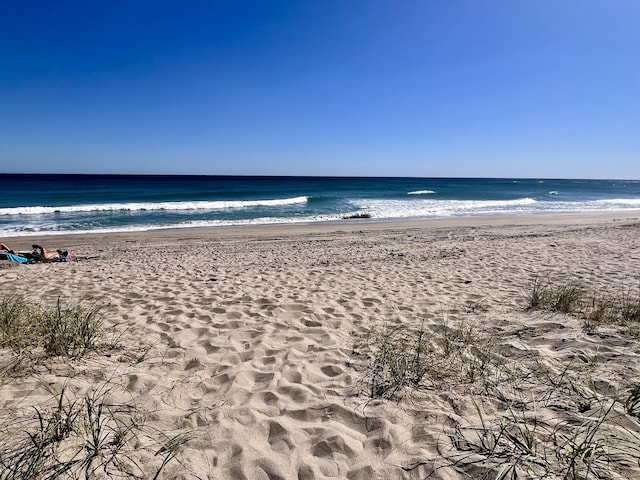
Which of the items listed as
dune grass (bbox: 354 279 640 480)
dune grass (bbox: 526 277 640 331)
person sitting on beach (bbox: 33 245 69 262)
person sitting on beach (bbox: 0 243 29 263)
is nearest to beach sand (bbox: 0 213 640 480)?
dune grass (bbox: 354 279 640 480)

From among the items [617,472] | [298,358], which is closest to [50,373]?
[298,358]

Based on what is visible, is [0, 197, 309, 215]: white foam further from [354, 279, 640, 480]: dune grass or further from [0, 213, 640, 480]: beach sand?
[354, 279, 640, 480]: dune grass

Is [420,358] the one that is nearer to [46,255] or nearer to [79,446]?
[79,446]

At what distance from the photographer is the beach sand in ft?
6.82

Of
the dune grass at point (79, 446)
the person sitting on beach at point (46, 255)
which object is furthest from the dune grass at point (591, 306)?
the person sitting on beach at point (46, 255)

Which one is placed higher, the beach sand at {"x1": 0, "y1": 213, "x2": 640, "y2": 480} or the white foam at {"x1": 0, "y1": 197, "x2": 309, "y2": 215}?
the white foam at {"x1": 0, "y1": 197, "x2": 309, "y2": 215}

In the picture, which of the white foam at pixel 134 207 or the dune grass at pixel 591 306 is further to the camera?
the white foam at pixel 134 207

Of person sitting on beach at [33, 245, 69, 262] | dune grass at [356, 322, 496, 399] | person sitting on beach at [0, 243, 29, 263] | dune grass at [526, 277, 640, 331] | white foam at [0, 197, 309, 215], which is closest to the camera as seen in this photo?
dune grass at [356, 322, 496, 399]

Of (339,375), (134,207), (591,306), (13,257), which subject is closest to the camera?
(339,375)

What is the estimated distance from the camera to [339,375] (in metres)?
3.06

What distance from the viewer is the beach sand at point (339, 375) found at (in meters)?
2.08

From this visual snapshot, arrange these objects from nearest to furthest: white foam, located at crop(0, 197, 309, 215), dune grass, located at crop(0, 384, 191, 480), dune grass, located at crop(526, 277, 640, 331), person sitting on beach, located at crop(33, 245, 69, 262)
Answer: dune grass, located at crop(0, 384, 191, 480) < dune grass, located at crop(526, 277, 640, 331) < person sitting on beach, located at crop(33, 245, 69, 262) < white foam, located at crop(0, 197, 309, 215)

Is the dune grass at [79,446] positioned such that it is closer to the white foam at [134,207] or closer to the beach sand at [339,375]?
the beach sand at [339,375]

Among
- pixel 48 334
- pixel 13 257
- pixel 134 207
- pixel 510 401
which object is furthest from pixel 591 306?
pixel 134 207
